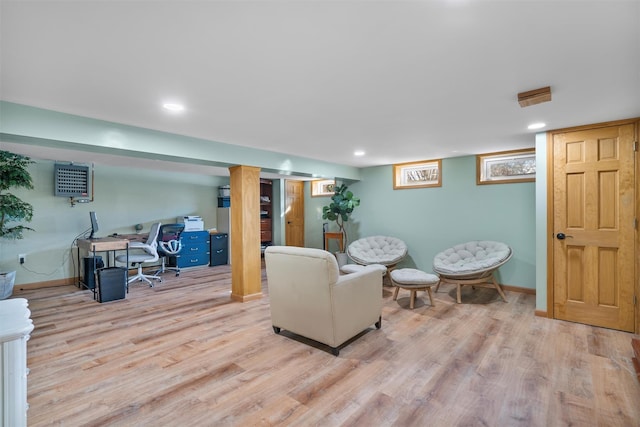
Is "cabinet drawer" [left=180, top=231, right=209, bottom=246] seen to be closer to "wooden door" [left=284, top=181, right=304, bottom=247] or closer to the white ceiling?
Result: "wooden door" [left=284, top=181, right=304, bottom=247]

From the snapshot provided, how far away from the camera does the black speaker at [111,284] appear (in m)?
4.28

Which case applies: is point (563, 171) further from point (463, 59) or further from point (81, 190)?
point (81, 190)

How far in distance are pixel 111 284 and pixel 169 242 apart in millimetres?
1710

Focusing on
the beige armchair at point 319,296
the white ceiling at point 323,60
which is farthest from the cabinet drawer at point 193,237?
the beige armchair at point 319,296

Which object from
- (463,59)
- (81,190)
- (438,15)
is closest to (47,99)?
(438,15)

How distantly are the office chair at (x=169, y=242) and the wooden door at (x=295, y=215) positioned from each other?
2740 mm

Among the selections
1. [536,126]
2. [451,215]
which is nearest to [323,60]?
[536,126]

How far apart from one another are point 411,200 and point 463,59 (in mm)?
3976

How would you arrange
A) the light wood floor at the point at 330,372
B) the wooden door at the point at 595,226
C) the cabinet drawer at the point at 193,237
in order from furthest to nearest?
1. the cabinet drawer at the point at 193,237
2. the wooden door at the point at 595,226
3. the light wood floor at the point at 330,372

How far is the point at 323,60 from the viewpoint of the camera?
71.2 inches

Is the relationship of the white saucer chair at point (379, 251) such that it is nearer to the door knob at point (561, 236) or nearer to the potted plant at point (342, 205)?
the potted plant at point (342, 205)

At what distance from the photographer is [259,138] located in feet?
12.2

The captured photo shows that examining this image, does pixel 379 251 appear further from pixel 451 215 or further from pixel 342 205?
pixel 451 215

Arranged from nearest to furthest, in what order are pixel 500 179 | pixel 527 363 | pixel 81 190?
pixel 527 363
pixel 500 179
pixel 81 190
